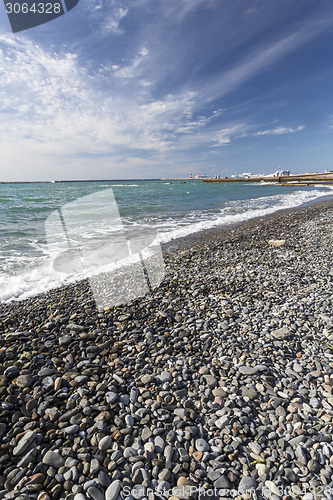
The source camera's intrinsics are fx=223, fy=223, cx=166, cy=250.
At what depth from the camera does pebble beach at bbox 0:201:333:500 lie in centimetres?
195

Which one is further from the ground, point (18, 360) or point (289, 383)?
point (18, 360)

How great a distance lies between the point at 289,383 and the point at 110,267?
620cm

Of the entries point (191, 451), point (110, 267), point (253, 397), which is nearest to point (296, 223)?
point (110, 267)

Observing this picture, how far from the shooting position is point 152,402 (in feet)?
8.71

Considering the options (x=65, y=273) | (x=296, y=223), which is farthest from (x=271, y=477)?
(x=296, y=223)

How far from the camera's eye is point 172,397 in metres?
2.73

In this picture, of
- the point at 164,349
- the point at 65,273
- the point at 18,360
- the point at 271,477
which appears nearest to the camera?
the point at 271,477

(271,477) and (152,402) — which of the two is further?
(152,402)

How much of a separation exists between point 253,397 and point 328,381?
0.99 meters

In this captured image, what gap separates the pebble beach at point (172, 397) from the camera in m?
1.95

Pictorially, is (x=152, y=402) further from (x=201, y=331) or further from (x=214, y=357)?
(x=201, y=331)

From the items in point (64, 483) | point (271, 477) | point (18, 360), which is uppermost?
point (18, 360)

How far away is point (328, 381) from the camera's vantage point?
2.78 m

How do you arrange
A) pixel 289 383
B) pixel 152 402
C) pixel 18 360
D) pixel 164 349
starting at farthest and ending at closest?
1. pixel 164 349
2. pixel 18 360
3. pixel 289 383
4. pixel 152 402
